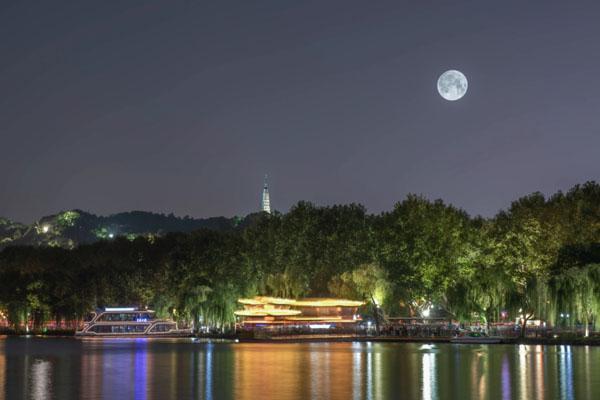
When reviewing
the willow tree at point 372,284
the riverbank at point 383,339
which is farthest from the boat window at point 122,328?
the willow tree at point 372,284

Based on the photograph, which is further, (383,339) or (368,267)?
(368,267)

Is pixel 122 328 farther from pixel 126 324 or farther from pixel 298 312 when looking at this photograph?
pixel 298 312

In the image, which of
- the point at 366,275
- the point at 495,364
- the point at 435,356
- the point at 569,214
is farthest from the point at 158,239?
the point at 495,364

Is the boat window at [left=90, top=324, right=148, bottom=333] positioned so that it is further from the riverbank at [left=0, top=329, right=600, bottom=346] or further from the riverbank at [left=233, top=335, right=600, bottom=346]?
the riverbank at [left=233, top=335, right=600, bottom=346]

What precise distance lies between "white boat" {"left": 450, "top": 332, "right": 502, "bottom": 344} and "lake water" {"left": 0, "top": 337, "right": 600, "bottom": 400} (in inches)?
580

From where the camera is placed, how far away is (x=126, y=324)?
111 m

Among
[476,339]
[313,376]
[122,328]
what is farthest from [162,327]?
[313,376]

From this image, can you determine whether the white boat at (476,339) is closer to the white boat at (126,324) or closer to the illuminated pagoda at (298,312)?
the illuminated pagoda at (298,312)

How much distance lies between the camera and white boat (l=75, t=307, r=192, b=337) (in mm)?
111250

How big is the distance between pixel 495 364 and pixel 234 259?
6242 cm

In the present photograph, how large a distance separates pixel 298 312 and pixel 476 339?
96.7 feet

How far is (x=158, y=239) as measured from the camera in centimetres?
12862

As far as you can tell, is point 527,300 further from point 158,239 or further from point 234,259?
point 158,239

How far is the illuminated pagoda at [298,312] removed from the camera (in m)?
100
